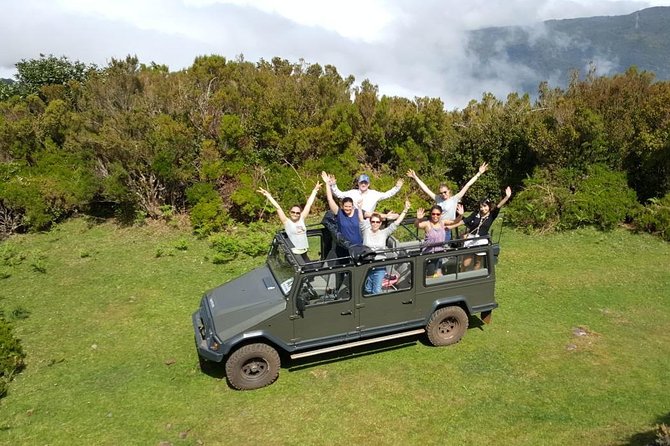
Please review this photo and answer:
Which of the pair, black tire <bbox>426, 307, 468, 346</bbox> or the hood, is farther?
black tire <bbox>426, 307, 468, 346</bbox>

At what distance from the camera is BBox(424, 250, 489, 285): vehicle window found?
8.18 m

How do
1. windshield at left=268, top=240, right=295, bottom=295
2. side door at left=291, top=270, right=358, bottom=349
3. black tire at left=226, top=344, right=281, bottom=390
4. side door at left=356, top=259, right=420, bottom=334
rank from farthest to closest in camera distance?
side door at left=356, top=259, right=420, bottom=334, windshield at left=268, top=240, right=295, bottom=295, side door at left=291, top=270, right=358, bottom=349, black tire at left=226, top=344, right=281, bottom=390

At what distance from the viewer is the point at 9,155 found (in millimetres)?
16844

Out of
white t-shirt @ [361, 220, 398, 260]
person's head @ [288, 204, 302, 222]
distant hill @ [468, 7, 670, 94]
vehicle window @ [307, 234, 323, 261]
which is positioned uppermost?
distant hill @ [468, 7, 670, 94]

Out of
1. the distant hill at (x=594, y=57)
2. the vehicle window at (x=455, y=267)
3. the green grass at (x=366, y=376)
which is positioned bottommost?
the green grass at (x=366, y=376)

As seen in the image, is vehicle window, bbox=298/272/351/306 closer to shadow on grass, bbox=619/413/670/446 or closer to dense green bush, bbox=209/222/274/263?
shadow on grass, bbox=619/413/670/446

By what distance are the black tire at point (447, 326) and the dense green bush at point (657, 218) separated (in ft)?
28.5

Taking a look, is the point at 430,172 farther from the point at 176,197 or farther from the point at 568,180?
the point at 176,197

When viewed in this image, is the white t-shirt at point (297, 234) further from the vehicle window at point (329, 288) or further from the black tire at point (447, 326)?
the black tire at point (447, 326)

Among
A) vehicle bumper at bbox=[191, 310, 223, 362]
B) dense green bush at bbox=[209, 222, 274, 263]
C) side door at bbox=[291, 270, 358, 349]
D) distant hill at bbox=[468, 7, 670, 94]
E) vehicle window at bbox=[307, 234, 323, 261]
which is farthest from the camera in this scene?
distant hill at bbox=[468, 7, 670, 94]

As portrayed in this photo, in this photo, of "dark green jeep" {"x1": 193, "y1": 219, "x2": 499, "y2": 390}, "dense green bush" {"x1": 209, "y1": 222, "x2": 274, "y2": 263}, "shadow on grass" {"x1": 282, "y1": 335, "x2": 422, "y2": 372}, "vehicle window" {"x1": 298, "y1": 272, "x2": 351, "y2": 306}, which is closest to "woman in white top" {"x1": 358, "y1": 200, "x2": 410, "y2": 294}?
"dark green jeep" {"x1": 193, "y1": 219, "x2": 499, "y2": 390}

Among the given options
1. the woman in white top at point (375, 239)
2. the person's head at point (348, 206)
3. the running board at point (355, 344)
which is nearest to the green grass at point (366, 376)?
the running board at point (355, 344)

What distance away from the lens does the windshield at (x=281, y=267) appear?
7.68 m

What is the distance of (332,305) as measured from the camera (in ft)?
25.0
